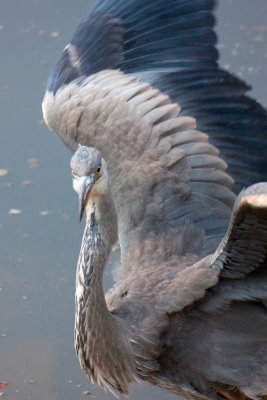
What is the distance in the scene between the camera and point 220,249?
2.47 m

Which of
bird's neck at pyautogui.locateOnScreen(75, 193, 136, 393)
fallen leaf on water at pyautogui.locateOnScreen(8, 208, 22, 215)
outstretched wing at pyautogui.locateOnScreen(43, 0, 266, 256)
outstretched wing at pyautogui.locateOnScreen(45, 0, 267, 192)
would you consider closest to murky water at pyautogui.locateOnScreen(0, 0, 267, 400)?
fallen leaf on water at pyautogui.locateOnScreen(8, 208, 22, 215)

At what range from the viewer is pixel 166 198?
9.99 feet

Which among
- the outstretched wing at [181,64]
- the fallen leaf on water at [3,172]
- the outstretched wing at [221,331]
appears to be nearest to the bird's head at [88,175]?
the outstretched wing at [221,331]

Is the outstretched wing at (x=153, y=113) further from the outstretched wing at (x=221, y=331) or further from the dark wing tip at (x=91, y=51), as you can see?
the outstretched wing at (x=221, y=331)

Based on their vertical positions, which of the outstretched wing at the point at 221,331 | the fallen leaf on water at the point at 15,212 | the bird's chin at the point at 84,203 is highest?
the bird's chin at the point at 84,203

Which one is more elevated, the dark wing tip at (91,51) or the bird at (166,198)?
the dark wing tip at (91,51)

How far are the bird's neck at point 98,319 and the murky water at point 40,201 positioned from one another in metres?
0.43

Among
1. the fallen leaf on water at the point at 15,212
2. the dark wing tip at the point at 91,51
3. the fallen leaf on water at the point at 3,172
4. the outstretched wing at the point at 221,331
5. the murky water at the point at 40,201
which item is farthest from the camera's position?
the fallen leaf on water at the point at 3,172

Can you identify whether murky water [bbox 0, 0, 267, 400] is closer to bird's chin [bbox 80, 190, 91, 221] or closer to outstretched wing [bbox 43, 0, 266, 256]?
outstretched wing [bbox 43, 0, 266, 256]

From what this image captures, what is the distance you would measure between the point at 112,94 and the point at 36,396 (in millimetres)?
1126

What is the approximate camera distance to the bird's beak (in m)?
2.43

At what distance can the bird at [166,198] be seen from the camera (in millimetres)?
2592

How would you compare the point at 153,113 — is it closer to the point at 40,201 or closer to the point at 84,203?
the point at 84,203

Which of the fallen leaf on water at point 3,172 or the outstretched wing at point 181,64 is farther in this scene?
the fallen leaf on water at point 3,172
